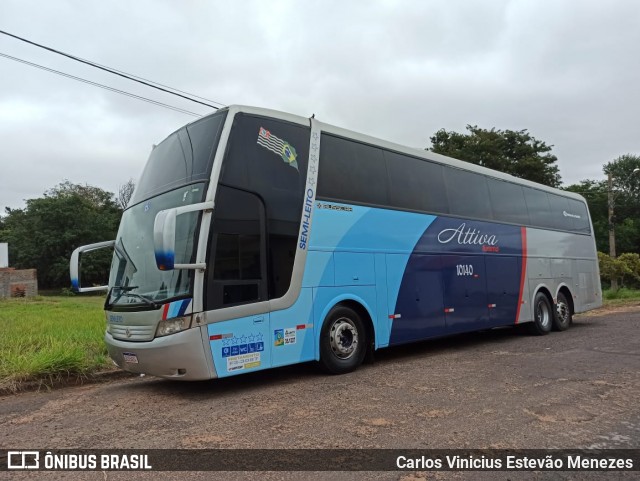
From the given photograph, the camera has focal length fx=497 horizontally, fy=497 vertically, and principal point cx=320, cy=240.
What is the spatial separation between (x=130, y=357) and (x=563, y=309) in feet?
36.6

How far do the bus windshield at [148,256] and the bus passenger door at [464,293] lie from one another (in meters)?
5.21

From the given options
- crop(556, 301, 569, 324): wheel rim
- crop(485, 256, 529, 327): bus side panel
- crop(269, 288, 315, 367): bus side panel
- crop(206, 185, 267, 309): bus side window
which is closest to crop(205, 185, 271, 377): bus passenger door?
crop(206, 185, 267, 309): bus side window

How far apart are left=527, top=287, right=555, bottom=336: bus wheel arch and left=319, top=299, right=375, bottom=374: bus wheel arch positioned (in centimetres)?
595

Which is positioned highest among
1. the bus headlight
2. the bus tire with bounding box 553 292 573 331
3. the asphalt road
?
the bus headlight

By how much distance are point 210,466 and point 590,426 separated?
3567mm

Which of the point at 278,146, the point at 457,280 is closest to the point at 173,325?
the point at 278,146

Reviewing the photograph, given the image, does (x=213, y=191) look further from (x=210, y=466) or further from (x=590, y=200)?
(x=590, y=200)

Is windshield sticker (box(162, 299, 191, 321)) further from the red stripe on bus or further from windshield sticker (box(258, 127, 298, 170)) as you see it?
the red stripe on bus

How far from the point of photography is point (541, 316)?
12344 millimetres

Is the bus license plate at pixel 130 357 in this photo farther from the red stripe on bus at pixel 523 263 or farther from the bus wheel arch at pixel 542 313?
the bus wheel arch at pixel 542 313

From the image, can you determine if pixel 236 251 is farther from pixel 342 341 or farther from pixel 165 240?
pixel 342 341

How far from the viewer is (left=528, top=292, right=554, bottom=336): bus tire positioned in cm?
1205

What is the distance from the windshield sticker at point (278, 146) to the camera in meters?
6.88

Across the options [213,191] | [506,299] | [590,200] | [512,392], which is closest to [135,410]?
[213,191]
